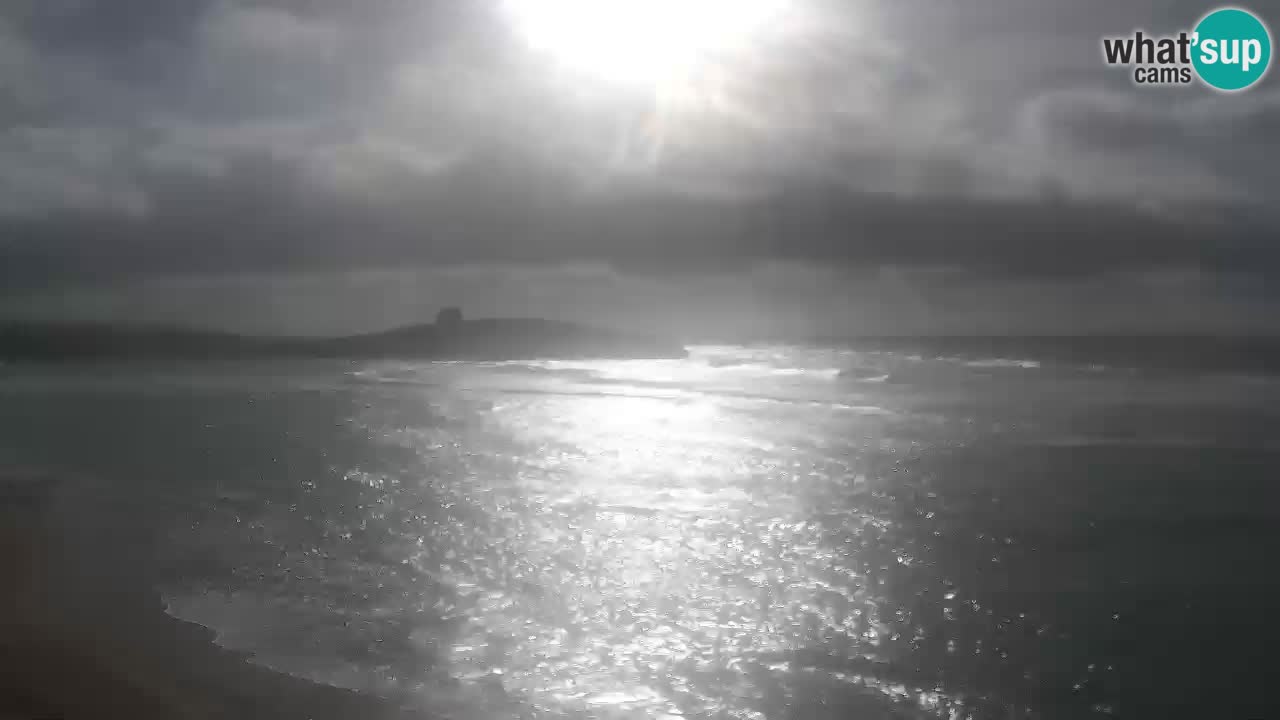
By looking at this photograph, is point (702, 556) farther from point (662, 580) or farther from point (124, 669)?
point (124, 669)

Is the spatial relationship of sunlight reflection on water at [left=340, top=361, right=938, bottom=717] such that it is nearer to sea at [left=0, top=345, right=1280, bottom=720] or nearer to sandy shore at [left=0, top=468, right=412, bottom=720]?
sea at [left=0, top=345, right=1280, bottom=720]

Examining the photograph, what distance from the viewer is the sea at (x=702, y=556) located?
36.4 ft

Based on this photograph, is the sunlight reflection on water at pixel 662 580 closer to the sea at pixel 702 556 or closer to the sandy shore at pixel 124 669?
the sea at pixel 702 556

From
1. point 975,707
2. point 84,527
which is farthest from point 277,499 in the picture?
point 975,707

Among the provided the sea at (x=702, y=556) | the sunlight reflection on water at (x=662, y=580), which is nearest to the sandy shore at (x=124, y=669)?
the sea at (x=702, y=556)

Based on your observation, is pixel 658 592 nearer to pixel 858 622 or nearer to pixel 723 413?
pixel 858 622

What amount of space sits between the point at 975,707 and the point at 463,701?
20.2 feet

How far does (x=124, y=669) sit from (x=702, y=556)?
951 cm

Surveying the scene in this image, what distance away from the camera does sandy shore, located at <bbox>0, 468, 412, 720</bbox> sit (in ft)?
33.9

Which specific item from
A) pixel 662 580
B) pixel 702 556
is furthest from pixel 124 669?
pixel 702 556

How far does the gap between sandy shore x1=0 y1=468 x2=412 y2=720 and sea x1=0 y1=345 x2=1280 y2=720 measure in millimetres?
285

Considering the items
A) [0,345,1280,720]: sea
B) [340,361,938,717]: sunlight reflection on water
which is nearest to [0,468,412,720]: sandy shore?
[0,345,1280,720]: sea

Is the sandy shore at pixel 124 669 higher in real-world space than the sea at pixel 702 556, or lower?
lower

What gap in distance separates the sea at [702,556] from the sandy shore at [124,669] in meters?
0.29
